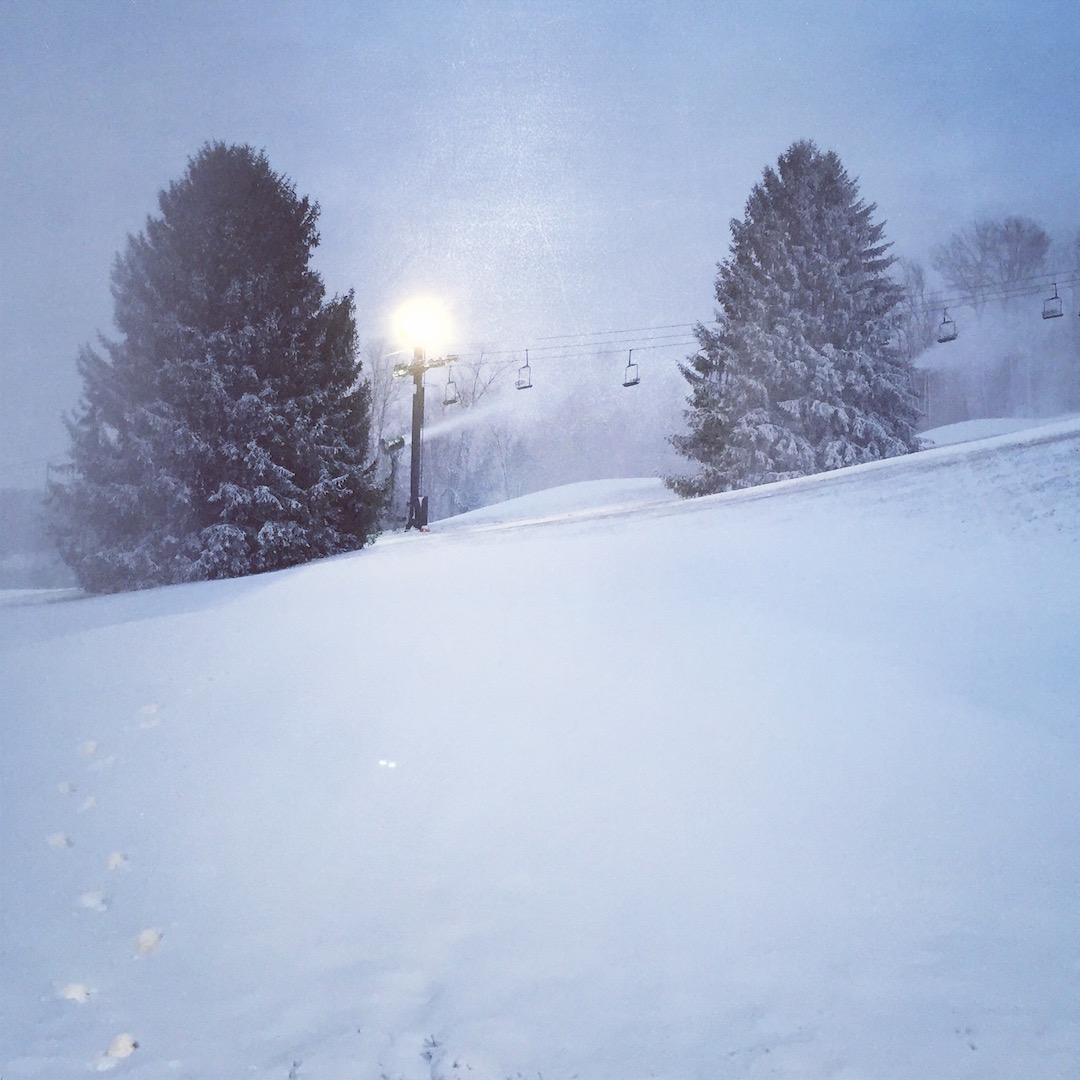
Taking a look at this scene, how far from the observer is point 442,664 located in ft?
19.9

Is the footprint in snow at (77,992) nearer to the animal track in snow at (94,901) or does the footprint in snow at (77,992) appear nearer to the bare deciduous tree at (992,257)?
the animal track in snow at (94,901)

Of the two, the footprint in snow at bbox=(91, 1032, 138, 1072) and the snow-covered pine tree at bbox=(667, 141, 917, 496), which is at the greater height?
the snow-covered pine tree at bbox=(667, 141, 917, 496)

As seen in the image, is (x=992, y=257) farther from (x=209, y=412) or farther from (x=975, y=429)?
(x=209, y=412)

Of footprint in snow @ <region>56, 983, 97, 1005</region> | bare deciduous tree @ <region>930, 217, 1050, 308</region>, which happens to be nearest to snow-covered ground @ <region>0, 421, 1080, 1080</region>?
footprint in snow @ <region>56, 983, 97, 1005</region>

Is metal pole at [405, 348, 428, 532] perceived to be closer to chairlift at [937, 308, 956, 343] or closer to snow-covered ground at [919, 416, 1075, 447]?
chairlift at [937, 308, 956, 343]

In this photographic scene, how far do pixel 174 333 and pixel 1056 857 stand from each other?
11621 mm

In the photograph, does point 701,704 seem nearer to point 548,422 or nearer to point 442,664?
point 442,664

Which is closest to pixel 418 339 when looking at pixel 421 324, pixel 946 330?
pixel 421 324

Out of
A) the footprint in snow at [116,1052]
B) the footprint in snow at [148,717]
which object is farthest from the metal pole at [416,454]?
the footprint in snow at [116,1052]

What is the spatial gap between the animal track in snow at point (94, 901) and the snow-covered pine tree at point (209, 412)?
7408mm

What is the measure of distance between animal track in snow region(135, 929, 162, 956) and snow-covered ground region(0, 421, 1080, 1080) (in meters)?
0.02

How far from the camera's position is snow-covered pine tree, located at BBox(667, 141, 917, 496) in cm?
1673

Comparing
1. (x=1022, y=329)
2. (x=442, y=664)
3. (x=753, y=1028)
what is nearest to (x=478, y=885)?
(x=753, y=1028)

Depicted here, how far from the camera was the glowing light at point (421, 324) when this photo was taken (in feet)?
58.5
